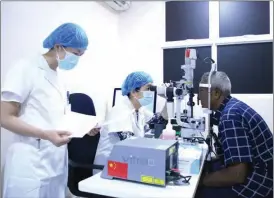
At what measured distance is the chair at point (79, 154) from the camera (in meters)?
1.59

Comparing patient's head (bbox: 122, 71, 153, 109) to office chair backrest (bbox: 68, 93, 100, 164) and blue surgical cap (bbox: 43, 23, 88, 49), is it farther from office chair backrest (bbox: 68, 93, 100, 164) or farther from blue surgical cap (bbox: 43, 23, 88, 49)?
blue surgical cap (bbox: 43, 23, 88, 49)

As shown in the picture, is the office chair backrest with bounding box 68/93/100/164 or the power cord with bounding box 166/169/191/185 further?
the office chair backrest with bounding box 68/93/100/164

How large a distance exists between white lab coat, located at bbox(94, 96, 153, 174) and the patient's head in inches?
3.3

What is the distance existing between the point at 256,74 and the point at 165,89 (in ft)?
5.64

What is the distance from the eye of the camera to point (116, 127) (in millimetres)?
1504

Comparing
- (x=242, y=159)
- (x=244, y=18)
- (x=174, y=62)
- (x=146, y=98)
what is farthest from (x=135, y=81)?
(x=244, y=18)

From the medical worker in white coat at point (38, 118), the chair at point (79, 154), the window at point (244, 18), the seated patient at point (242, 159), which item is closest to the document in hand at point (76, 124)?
the medical worker in white coat at point (38, 118)

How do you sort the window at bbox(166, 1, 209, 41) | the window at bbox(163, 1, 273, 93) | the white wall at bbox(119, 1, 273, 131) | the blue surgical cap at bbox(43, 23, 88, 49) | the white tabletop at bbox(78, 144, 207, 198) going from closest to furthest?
the white tabletop at bbox(78, 144, 207, 198)
the blue surgical cap at bbox(43, 23, 88, 49)
the window at bbox(163, 1, 273, 93)
the window at bbox(166, 1, 209, 41)
the white wall at bbox(119, 1, 273, 131)

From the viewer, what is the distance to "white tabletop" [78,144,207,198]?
869 millimetres

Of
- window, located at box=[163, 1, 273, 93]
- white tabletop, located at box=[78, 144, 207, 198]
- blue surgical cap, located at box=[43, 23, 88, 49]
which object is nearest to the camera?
white tabletop, located at box=[78, 144, 207, 198]

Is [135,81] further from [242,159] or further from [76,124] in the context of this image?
[242,159]

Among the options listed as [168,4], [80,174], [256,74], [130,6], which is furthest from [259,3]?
[80,174]

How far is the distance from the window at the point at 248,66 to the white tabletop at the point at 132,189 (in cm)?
209

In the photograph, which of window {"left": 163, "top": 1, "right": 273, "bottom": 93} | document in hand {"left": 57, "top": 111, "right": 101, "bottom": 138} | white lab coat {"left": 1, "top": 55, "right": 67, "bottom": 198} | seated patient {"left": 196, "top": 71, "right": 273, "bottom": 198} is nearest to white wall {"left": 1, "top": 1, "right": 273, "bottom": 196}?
window {"left": 163, "top": 1, "right": 273, "bottom": 93}
